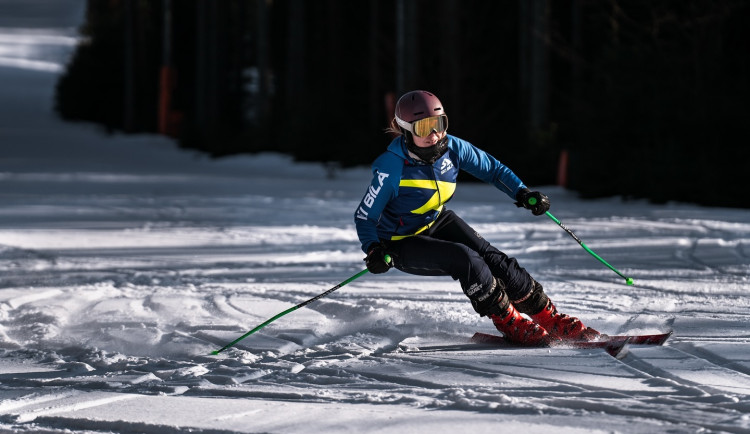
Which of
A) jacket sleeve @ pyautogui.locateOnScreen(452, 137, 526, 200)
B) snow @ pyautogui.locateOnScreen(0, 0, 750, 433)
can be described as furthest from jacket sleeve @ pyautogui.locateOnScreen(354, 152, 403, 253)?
snow @ pyautogui.locateOnScreen(0, 0, 750, 433)

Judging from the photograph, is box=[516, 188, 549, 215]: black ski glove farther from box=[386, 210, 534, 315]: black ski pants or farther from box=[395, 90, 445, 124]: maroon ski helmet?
box=[395, 90, 445, 124]: maroon ski helmet

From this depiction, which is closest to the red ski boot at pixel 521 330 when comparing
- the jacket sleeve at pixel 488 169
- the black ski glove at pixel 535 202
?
the black ski glove at pixel 535 202

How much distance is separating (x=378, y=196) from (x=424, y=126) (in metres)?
0.43

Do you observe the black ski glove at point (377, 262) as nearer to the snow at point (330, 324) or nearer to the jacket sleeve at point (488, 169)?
the snow at point (330, 324)

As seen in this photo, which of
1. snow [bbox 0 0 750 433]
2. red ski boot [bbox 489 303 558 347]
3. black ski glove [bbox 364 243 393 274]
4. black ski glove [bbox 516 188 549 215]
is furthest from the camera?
black ski glove [bbox 516 188 549 215]

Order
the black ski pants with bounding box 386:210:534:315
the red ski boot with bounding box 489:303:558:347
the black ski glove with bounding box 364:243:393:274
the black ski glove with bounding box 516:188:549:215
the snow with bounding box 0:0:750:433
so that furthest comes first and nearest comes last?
the black ski glove with bounding box 516:188:549:215
the red ski boot with bounding box 489:303:558:347
the black ski pants with bounding box 386:210:534:315
the black ski glove with bounding box 364:243:393:274
the snow with bounding box 0:0:750:433

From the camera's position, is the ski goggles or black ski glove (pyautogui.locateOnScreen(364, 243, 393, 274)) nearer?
black ski glove (pyautogui.locateOnScreen(364, 243, 393, 274))

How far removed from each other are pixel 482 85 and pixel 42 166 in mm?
10341

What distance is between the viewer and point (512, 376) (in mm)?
4984

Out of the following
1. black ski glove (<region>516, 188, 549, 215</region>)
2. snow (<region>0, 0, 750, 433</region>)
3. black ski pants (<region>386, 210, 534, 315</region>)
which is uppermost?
black ski glove (<region>516, 188, 549, 215</region>)

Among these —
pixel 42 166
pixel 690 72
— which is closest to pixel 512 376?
pixel 690 72

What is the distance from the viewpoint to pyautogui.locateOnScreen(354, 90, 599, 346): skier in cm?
559

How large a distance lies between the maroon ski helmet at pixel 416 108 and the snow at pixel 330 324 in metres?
1.21

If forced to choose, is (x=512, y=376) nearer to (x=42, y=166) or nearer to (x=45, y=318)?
(x=45, y=318)
